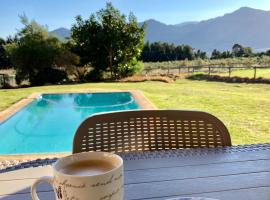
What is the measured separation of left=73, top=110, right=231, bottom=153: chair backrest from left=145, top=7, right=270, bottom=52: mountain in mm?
74423

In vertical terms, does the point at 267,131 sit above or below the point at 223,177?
below

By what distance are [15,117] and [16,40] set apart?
33.9 ft

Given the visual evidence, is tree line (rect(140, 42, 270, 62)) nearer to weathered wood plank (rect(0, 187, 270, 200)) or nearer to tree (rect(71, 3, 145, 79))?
tree (rect(71, 3, 145, 79))

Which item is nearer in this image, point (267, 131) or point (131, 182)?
point (131, 182)

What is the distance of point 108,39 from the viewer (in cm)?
1570

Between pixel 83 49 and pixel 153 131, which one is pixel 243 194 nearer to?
pixel 153 131

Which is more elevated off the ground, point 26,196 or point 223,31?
point 223,31

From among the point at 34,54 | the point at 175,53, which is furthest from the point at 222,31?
the point at 34,54

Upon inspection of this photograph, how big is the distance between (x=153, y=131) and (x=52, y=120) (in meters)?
6.81

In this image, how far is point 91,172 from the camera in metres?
0.57

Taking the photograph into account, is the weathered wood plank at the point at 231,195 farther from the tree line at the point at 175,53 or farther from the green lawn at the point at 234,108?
the tree line at the point at 175,53

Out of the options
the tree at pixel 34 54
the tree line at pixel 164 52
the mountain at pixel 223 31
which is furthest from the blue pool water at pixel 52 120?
the mountain at pixel 223 31

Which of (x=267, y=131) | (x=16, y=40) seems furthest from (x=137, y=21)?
(x=267, y=131)

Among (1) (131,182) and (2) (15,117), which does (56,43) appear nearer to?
(2) (15,117)
